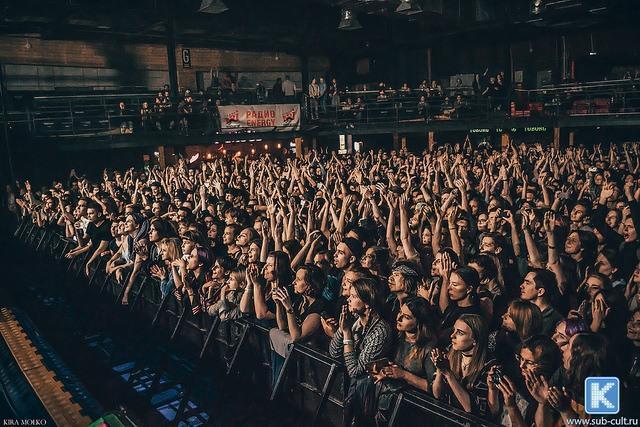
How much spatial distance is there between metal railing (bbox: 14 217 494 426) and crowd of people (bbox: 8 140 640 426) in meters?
0.13

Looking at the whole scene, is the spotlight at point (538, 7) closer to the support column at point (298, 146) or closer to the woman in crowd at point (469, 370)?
the support column at point (298, 146)

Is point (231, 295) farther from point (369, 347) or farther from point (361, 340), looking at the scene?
point (369, 347)

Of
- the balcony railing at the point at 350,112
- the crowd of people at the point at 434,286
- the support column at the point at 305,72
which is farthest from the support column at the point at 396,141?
the crowd of people at the point at 434,286

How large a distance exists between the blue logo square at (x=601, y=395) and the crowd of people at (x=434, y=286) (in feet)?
0.23

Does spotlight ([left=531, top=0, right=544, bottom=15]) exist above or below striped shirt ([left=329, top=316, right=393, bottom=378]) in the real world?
above

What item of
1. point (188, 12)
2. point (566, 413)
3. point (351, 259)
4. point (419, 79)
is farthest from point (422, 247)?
point (419, 79)

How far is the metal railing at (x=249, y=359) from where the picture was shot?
12.0ft

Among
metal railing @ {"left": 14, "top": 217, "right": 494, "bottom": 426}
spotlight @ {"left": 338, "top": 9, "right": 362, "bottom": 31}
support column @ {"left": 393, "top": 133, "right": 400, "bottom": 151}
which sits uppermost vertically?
spotlight @ {"left": 338, "top": 9, "right": 362, "bottom": 31}

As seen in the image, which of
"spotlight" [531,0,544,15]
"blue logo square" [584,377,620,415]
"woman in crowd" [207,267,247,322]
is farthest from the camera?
"spotlight" [531,0,544,15]

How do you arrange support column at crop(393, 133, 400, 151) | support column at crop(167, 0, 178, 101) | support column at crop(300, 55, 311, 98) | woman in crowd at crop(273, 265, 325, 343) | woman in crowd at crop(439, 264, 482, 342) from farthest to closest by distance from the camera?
support column at crop(300, 55, 311, 98) < support column at crop(393, 133, 400, 151) < support column at crop(167, 0, 178, 101) < woman in crowd at crop(273, 265, 325, 343) < woman in crowd at crop(439, 264, 482, 342)

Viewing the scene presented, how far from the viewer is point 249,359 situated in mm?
5387

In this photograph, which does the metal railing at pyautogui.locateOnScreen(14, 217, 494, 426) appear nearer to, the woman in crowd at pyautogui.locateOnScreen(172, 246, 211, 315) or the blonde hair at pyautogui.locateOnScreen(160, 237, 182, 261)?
the woman in crowd at pyautogui.locateOnScreen(172, 246, 211, 315)

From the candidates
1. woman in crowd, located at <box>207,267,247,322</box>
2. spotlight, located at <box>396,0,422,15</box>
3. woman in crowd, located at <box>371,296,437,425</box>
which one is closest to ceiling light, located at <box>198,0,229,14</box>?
spotlight, located at <box>396,0,422,15</box>

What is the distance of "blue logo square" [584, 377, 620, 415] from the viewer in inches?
119
